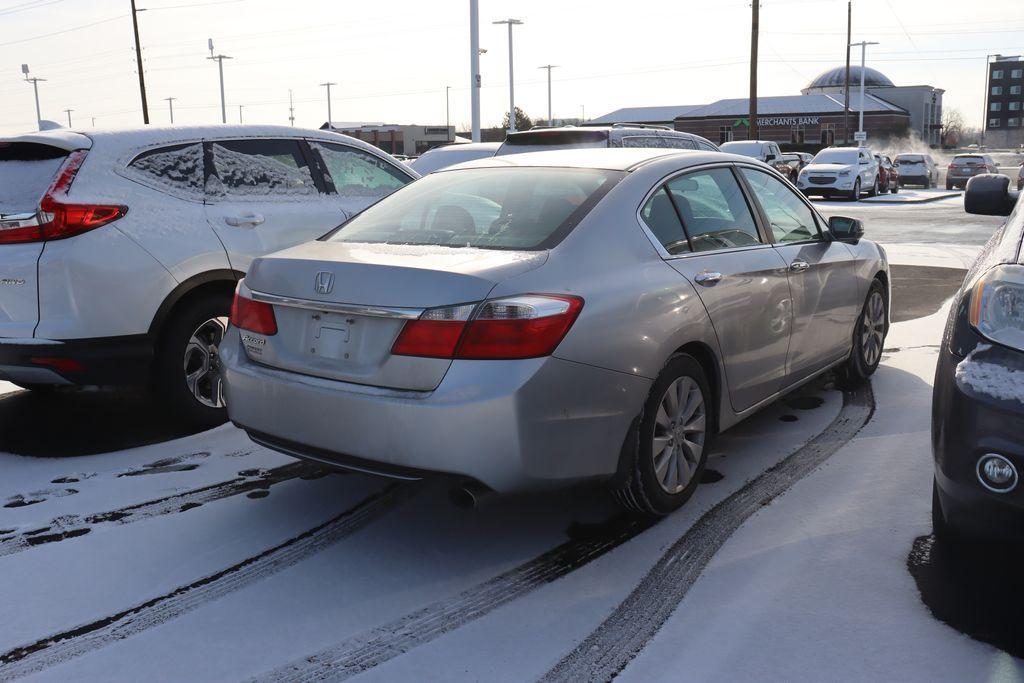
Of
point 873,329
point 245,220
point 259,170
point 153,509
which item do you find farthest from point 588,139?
point 153,509

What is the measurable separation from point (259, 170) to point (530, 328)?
3262mm

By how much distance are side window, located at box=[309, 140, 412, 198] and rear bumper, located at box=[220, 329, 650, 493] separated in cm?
292

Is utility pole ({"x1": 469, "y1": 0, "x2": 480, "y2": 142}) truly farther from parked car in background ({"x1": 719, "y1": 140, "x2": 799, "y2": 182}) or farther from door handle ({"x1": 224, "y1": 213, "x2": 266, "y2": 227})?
door handle ({"x1": 224, "y1": 213, "x2": 266, "y2": 227})

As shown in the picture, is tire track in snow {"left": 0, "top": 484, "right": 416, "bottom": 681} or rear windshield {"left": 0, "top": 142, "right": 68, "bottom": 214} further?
rear windshield {"left": 0, "top": 142, "right": 68, "bottom": 214}

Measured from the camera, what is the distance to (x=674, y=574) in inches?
137

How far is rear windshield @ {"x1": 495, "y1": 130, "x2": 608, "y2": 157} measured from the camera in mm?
10062

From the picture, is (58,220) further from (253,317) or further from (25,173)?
(253,317)

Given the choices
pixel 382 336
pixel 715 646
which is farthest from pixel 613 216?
pixel 715 646

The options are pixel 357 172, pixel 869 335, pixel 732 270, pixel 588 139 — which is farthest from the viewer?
pixel 588 139

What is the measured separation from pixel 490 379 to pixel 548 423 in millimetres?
269

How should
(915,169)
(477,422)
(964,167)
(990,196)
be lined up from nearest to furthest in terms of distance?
(477,422), (990,196), (964,167), (915,169)

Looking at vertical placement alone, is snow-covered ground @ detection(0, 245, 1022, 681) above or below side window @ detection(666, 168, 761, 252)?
below

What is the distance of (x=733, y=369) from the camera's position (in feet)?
14.1

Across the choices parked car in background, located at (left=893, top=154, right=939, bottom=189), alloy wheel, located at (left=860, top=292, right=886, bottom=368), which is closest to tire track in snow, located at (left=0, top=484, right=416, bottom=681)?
alloy wheel, located at (left=860, top=292, right=886, bottom=368)
